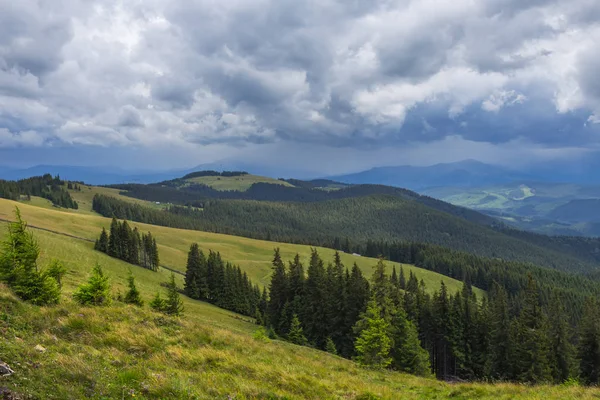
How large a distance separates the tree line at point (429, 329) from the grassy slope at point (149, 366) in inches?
715

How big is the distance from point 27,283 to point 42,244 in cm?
6223

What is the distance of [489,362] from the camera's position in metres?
48.2

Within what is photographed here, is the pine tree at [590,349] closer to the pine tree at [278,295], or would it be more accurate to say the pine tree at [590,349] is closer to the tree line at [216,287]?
the pine tree at [278,295]

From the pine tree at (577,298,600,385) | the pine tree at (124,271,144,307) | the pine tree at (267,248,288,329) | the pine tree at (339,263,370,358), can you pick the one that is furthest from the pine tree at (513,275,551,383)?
the pine tree at (124,271,144,307)

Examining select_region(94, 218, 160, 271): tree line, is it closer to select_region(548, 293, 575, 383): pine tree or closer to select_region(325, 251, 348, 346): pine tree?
select_region(325, 251, 348, 346): pine tree

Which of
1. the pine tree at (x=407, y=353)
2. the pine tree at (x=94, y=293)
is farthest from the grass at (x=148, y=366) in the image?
the pine tree at (x=407, y=353)

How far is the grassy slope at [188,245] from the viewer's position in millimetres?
113250

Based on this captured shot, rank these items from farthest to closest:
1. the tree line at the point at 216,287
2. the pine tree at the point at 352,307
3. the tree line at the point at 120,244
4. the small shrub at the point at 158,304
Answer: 1. the tree line at the point at 120,244
2. the tree line at the point at 216,287
3. the pine tree at the point at 352,307
4. the small shrub at the point at 158,304

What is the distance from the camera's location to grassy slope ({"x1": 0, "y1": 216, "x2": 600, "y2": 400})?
952 cm

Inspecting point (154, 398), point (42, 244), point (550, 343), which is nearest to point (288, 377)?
point (154, 398)

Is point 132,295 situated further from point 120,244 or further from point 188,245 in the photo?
point 188,245

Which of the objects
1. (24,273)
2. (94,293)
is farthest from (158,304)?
(24,273)

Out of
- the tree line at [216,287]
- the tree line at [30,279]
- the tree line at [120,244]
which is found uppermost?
the tree line at [30,279]

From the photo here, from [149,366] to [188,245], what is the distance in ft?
492
